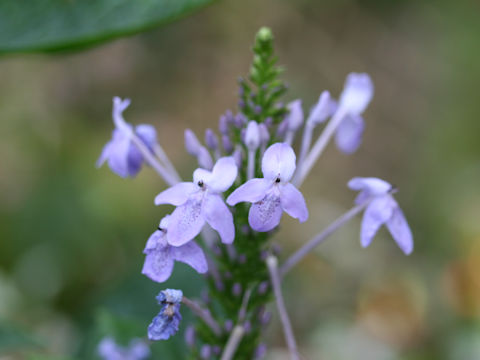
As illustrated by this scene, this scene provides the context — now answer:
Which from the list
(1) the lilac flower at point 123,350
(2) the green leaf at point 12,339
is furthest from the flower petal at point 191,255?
(2) the green leaf at point 12,339

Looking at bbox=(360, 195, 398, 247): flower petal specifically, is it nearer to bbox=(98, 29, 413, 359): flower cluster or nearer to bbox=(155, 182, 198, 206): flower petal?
bbox=(98, 29, 413, 359): flower cluster

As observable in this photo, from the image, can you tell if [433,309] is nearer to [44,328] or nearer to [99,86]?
[44,328]

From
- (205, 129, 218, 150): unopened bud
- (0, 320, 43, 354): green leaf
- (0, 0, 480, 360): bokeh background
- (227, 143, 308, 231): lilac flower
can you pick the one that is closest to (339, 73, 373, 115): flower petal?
(205, 129, 218, 150): unopened bud

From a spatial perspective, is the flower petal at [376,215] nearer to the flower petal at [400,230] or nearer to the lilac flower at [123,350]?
the flower petal at [400,230]

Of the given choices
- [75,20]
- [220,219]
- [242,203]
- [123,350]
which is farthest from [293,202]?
[123,350]

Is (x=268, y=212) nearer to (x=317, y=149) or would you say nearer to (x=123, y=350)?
(x=317, y=149)

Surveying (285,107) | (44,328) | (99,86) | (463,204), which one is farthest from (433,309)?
(99,86)
